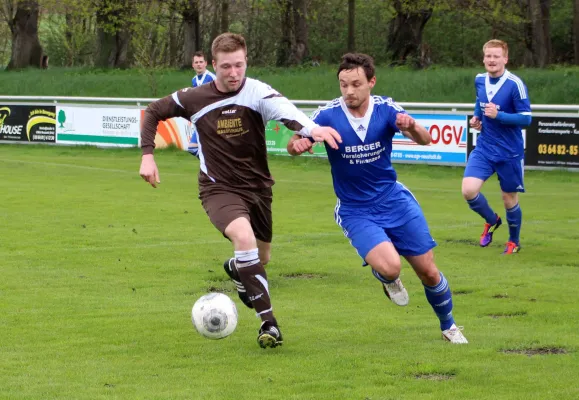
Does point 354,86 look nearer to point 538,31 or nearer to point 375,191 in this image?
point 375,191

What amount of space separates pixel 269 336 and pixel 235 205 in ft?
3.36

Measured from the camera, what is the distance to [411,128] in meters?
6.74

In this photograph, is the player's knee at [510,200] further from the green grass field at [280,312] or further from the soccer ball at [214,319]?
the soccer ball at [214,319]

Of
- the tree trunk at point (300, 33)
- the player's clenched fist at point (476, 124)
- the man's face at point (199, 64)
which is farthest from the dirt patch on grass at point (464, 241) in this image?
the tree trunk at point (300, 33)

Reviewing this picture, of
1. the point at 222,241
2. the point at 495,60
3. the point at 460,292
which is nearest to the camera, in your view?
the point at 460,292

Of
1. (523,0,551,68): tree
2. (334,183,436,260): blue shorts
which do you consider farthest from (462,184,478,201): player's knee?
(523,0,551,68): tree

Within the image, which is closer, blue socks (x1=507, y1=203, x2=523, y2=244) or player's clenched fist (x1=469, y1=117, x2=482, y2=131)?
player's clenched fist (x1=469, y1=117, x2=482, y2=131)

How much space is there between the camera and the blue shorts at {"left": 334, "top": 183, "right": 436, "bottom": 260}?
704 centimetres

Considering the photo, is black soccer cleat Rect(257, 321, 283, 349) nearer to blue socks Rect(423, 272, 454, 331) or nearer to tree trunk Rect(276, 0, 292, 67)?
blue socks Rect(423, 272, 454, 331)

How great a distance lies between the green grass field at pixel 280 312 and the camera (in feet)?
20.0

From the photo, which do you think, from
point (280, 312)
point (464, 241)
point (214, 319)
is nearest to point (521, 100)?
point (464, 241)

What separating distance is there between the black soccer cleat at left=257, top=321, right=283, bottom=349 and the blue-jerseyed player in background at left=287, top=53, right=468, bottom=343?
2.57 feet

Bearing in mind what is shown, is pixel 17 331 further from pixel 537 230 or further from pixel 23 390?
pixel 537 230

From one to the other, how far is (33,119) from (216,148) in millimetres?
22081
